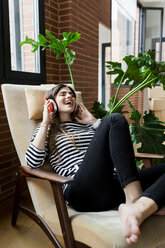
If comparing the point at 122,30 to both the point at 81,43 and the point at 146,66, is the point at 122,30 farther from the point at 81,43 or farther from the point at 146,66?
the point at 146,66

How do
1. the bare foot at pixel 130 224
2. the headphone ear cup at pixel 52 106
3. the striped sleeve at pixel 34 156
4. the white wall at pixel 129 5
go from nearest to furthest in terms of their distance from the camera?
1. the bare foot at pixel 130 224
2. the striped sleeve at pixel 34 156
3. the headphone ear cup at pixel 52 106
4. the white wall at pixel 129 5

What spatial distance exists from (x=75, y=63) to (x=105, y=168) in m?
2.01

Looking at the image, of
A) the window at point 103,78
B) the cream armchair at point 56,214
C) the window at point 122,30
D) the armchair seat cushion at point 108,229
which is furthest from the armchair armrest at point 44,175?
the window at point 122,30

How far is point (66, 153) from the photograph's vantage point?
129 centimetres

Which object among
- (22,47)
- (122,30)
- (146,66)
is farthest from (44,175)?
(122,30)

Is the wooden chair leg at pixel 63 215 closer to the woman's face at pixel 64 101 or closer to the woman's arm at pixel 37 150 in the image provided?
the woman's arm at pixel 37 150

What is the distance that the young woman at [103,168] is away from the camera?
2.97 ft

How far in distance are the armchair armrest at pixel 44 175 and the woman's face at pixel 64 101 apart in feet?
1.42

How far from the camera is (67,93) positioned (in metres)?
1.46

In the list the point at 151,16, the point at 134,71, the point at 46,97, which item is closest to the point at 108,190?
the point at 46,97

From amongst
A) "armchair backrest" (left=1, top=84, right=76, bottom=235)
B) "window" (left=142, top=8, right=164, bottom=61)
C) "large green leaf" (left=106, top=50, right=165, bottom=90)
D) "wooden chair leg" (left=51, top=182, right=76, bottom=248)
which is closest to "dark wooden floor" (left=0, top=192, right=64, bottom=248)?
"armchair backrest" (left=1, top=84, right=76, bottom=235)

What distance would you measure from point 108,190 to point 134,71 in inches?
43.4

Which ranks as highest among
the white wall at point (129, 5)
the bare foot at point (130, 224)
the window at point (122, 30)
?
the white wall at point (129, 5)

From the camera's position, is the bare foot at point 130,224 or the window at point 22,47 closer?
the bare foot at point 130,224
